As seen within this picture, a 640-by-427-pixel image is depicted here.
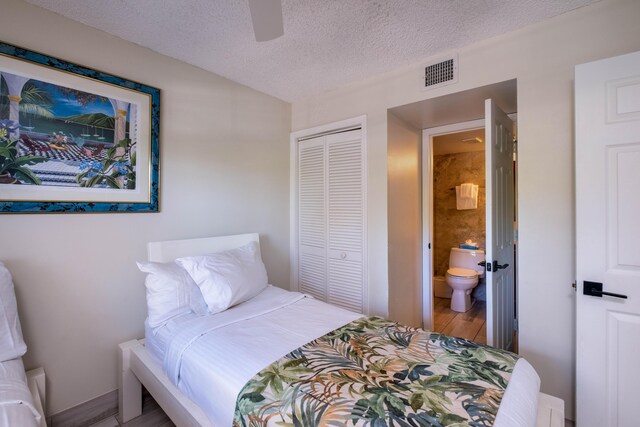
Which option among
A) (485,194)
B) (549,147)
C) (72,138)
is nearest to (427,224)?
(485,194)

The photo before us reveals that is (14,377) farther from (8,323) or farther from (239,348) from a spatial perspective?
(239,348)

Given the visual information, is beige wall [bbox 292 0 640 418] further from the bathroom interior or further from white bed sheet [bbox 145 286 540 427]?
the bathroom interior

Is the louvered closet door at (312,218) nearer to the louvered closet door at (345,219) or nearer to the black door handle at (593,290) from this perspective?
the louvered closet door at (345,219)

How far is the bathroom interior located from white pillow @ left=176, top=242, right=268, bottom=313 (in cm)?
226

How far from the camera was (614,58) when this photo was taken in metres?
1.46

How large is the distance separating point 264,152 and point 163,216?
1.16 metres

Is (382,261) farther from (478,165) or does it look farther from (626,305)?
(478,165)

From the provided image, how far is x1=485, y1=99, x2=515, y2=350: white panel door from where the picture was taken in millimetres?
1841

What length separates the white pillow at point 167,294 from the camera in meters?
1.75

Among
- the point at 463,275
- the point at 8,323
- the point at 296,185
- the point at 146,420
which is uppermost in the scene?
the point at 296,185

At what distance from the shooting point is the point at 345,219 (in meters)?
2.75

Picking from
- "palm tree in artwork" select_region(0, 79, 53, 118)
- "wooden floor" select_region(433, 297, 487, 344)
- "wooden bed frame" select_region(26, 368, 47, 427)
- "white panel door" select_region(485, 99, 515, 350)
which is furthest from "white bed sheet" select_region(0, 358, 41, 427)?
"wooden floor" select_region(433, 297, 487, 344)

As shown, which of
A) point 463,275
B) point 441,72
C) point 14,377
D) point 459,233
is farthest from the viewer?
point 459,233

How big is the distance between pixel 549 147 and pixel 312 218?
6.57 ft
